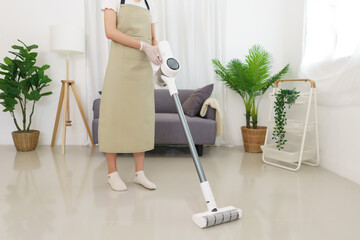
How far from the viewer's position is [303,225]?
1.38 meters

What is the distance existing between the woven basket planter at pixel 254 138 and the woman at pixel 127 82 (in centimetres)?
156

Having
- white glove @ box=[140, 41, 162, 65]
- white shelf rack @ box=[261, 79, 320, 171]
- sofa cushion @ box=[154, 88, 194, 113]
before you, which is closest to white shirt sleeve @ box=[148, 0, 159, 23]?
white glove @ box=[140, 41, 162, 65]

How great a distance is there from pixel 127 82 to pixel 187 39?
74.5 inches

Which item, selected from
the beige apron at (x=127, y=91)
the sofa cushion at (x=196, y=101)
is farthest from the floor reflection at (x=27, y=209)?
the sofa cushion at (x=196, y=101)

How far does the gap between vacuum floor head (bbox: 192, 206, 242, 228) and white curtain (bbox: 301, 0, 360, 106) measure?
1.35m

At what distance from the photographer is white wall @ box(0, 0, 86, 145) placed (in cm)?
345

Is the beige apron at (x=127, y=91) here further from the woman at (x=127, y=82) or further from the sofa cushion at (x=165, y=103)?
the sofa cushion at (x=165, y=103)

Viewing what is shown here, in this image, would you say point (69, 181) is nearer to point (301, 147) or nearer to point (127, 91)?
point (127, 91)

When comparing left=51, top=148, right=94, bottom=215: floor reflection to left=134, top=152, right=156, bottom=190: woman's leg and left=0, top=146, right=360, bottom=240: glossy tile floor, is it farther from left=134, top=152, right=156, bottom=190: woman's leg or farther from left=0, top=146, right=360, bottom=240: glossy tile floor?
left=134, top=152, right=156, bottom=190: woman's leg

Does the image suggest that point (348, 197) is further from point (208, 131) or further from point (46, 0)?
point (46, 0)

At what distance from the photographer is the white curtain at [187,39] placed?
3410 mm

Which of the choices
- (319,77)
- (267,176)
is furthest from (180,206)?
(319,77)

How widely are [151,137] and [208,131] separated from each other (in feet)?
3.31

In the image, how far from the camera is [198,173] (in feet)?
4.75
